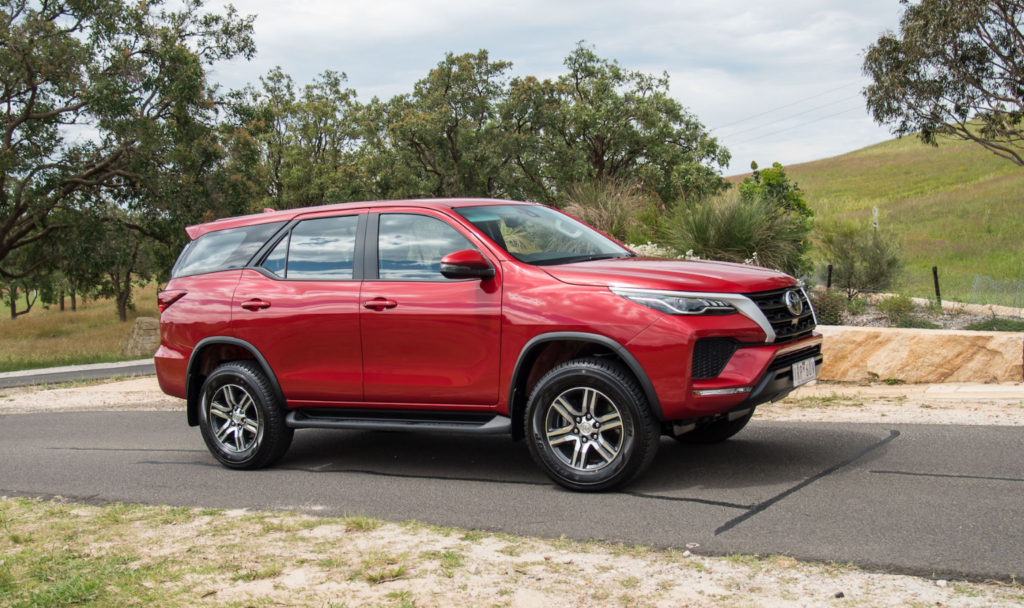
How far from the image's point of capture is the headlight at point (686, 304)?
5.15 m

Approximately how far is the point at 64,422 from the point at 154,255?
20.5 meters

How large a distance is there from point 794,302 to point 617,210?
463 inches

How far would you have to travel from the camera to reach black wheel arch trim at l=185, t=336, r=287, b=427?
663 cm

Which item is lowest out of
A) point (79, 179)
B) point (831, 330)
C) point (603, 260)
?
point (831, 330)

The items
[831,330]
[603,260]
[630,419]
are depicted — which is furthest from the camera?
[831,330]

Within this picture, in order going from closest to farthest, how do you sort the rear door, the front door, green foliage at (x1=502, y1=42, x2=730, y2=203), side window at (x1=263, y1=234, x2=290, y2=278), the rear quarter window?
the front door, the rear door, side window at (x1=263, y1=234, x2=290, y2=278), the rear quarter window, green foliage at (x1=502, y1=42, x2=730, y2=203)

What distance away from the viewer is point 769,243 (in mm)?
13055

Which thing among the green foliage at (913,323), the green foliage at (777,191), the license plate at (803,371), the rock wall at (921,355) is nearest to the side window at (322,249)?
the license plate at (803,371)

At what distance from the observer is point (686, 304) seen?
516 cm

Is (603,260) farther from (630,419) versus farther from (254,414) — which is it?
(254,414)

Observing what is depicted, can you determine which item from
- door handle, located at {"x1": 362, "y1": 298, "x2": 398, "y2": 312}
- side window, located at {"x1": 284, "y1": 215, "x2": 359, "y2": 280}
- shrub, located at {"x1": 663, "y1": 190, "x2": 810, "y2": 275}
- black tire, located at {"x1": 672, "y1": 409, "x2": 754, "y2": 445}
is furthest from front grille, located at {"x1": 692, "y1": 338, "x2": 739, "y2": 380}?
shrub, located at {"x1": 663, "y1": 190, "x2": 810, "y2": 275}

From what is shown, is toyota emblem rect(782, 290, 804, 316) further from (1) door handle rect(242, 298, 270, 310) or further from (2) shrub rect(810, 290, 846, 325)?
(2) shrub rect(810, 290, 846, 325)

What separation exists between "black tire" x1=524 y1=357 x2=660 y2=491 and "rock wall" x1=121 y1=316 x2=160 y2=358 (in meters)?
26.4

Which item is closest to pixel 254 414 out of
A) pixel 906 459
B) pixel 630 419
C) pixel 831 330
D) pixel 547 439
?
pixel 547 439
